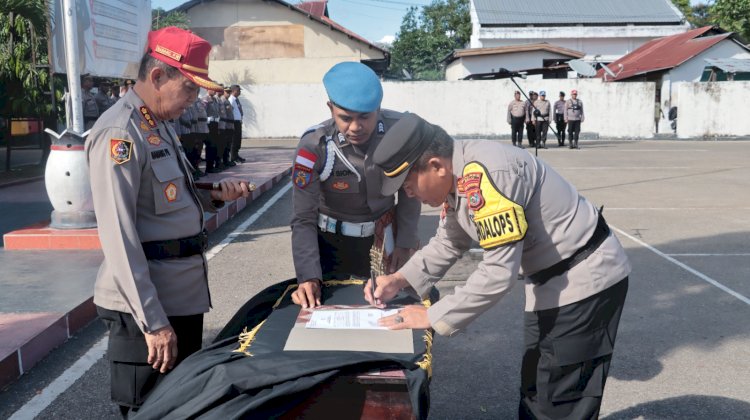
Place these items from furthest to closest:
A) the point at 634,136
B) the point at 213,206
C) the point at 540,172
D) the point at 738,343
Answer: the point at 634,136, the point at 738,343, the point at 213,206, the point at 540,172

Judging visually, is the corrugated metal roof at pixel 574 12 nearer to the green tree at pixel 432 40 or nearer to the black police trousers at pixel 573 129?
the green tree at pixel 432 40

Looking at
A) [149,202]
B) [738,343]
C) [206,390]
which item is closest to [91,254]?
[149,202]

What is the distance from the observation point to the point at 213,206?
2.90 m

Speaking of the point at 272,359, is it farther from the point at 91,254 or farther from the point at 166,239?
the point at 91,254

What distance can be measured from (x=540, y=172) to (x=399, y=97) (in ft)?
83.6

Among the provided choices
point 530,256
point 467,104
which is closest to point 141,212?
point 530,256

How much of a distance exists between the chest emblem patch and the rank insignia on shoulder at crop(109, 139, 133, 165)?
1.15m

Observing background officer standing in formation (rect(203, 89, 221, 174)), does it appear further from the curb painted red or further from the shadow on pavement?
the shadow on pavement

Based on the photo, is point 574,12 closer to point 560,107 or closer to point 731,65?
point 731,65

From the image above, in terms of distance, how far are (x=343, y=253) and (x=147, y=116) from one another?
1341mm

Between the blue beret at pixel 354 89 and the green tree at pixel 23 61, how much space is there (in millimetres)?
11225

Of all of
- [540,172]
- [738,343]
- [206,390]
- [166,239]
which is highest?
[540,172]

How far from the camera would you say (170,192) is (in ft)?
8.01

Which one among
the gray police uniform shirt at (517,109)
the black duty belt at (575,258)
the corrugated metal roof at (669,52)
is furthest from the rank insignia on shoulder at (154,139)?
the corrugated metal roof at (669,52)
